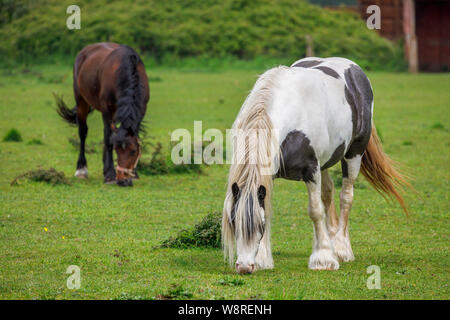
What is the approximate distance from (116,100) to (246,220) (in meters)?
5.53

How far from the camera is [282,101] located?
6512 mm

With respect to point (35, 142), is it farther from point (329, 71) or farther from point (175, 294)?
point (175, 294)

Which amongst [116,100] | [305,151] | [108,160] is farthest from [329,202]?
[108,160]

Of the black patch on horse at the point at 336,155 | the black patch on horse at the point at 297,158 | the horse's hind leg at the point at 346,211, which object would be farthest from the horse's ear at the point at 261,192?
the horse's hind leg at the point at 346,211

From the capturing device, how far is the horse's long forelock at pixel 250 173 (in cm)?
596

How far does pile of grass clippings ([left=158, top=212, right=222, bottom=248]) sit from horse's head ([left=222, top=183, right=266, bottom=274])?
5.03 ft

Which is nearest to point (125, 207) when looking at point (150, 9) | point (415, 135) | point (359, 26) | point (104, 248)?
point (104, 248)

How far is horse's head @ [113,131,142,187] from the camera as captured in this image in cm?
1062

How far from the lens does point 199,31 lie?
31469mm

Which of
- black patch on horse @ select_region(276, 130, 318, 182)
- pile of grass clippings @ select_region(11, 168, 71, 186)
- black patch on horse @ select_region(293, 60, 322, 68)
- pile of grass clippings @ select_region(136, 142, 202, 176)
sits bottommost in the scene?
pile of grass clippings @ select_region(136, 142, 202, 176)

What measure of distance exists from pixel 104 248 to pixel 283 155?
2242 millimetres

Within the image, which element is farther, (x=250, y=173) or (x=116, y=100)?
(x=116, y=100)

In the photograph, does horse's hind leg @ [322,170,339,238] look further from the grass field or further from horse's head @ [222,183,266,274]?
horse's head @ [222,183,266,274]

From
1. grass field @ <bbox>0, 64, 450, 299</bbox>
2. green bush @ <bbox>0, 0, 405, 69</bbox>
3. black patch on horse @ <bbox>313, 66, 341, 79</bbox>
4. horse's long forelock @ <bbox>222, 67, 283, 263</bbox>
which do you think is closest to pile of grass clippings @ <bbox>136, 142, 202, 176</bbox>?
grass field @ <bbox>0, 64, 450, 299</bbox>
